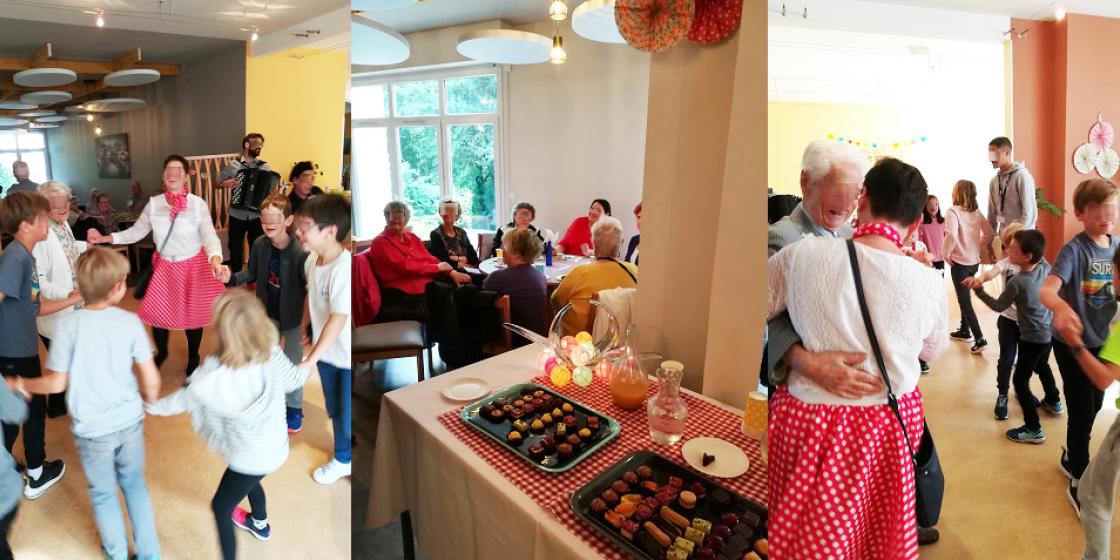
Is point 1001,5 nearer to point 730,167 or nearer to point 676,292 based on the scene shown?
point 730,167

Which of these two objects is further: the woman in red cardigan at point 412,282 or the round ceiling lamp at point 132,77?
the woman in red cardigan at point 412,282

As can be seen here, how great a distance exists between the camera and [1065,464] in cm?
47

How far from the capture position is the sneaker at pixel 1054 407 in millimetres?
473

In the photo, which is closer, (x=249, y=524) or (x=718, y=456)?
(x=249, y=524)

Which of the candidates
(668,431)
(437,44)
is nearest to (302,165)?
(437,44)

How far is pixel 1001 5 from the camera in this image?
50 cm

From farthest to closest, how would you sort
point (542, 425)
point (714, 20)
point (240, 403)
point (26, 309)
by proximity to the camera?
1. point (542, 425)
2. point (714, 20)
3. point (240, 403)
4. point (26, 309)

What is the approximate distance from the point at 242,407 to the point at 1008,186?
794 millimetres

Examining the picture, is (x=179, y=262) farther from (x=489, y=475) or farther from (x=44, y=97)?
(x=489, y=475)

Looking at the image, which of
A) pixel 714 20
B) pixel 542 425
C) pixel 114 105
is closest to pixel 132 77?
pixel 114 105

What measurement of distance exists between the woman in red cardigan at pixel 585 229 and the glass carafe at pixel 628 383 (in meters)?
0.36

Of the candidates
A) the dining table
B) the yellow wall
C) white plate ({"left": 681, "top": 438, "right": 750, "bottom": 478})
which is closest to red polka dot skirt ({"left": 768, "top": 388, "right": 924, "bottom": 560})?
the dining table

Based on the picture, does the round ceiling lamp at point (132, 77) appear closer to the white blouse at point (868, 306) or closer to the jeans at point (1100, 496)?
the white blouse at point (868, 306)

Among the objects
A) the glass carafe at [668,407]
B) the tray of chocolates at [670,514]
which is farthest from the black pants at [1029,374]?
the glass carafe at [668,407]
